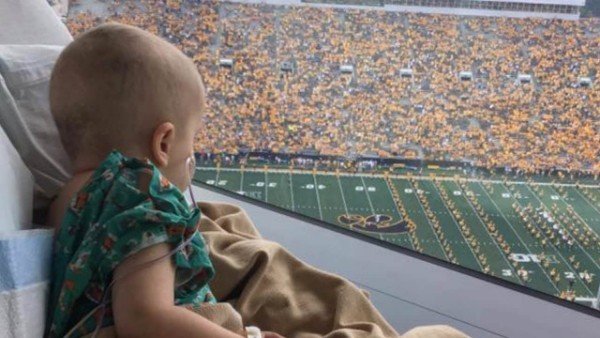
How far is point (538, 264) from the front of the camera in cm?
267

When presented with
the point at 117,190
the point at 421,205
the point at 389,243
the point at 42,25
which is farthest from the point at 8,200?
the point at 421,205

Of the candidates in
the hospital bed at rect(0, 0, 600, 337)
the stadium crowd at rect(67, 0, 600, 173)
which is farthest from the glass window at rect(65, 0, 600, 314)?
the hospital bed at rect(0, 0, 600, 337)

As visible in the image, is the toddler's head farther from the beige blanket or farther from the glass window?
the glass window

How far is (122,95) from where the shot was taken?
0.90 metres

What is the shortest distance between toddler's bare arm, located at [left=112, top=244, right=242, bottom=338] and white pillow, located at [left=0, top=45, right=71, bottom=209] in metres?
0.41

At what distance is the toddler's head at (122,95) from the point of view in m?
0.90

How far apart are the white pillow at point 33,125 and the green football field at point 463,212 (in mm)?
1345

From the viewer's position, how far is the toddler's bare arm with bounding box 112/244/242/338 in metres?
0.83

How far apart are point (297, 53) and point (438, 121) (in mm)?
778

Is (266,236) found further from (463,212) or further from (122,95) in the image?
(122,95)

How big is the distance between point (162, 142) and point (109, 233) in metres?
0.17

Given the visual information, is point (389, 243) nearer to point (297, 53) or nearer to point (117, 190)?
point (297, 53)

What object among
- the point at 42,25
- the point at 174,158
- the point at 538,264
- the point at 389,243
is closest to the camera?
the point at 174,158

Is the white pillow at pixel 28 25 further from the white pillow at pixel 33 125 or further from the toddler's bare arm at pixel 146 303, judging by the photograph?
the toddler's bare arm at pixel 146 303
